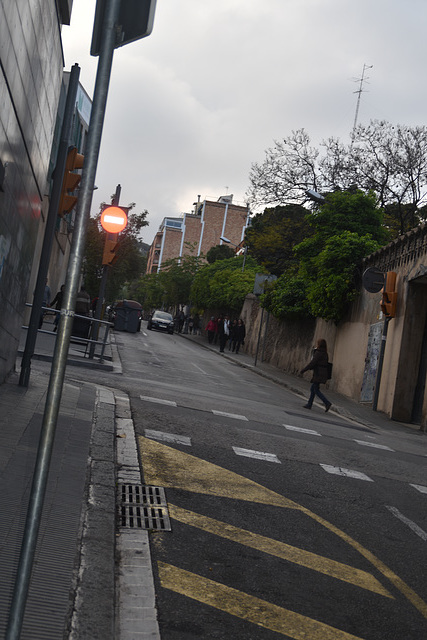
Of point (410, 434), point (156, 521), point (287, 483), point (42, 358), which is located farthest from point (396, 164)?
point (156, 521)

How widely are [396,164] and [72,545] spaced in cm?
3233

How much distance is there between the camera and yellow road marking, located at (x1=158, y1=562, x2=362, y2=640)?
12.6ft

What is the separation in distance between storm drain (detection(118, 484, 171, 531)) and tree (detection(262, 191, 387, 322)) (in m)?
19.7

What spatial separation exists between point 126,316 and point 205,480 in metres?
33.8

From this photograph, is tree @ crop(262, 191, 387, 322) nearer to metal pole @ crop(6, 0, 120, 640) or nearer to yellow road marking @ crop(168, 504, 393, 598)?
yellow road marking @ crop(168, 504, 393, 598)

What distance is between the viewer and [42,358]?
49.9 ft

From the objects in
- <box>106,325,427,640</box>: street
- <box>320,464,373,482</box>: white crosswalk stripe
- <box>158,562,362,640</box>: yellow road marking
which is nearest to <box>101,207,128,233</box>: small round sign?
<box>106,325,427,640</box>: street

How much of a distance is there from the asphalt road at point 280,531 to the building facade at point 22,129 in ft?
7.72

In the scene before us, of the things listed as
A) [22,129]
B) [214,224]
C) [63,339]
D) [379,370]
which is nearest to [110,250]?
[22,129]

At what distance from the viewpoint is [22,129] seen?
8.00 metres

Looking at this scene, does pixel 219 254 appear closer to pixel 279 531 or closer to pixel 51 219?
pixel 51 219

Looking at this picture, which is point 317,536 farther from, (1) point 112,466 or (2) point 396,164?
(2) point 396,164

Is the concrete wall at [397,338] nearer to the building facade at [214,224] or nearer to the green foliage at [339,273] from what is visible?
the green foliage at [339,273]

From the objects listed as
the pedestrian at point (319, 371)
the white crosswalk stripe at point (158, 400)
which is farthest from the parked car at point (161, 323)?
the white crosswalk stripe at point (158, 400)
